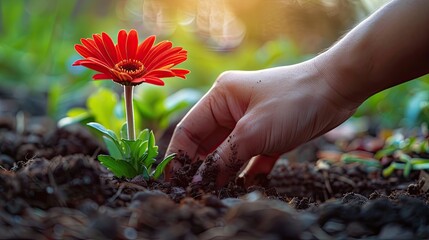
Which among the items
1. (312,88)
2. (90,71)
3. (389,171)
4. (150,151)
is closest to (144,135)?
(150,151)

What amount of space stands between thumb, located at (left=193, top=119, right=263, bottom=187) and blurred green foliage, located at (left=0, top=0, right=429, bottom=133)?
1.08 meters

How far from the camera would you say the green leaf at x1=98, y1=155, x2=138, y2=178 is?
1.33 metres

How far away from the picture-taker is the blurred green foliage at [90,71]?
3.24 m

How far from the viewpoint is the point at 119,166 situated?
1.37 metres

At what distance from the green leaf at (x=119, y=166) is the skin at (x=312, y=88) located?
124 mm

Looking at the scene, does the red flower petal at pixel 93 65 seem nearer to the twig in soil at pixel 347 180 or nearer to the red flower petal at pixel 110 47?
the red flower petal at pixel 110 47

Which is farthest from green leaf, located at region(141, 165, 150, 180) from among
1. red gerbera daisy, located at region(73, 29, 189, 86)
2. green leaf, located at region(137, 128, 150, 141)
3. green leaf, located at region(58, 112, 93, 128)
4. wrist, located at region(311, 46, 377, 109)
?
green leaf, located at region(58, 112, 93, 128)

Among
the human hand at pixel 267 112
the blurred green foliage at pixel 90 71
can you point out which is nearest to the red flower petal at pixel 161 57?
the human hand at pixel 267 112

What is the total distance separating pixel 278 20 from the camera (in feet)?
16.6

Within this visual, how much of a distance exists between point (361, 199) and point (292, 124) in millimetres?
249

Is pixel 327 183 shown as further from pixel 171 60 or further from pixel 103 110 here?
pixel 103 110

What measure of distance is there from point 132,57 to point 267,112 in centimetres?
35

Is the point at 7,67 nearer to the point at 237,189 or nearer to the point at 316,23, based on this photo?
the point at 316,23

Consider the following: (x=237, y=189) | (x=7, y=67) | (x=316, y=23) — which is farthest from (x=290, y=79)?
(x=316, y=23)
